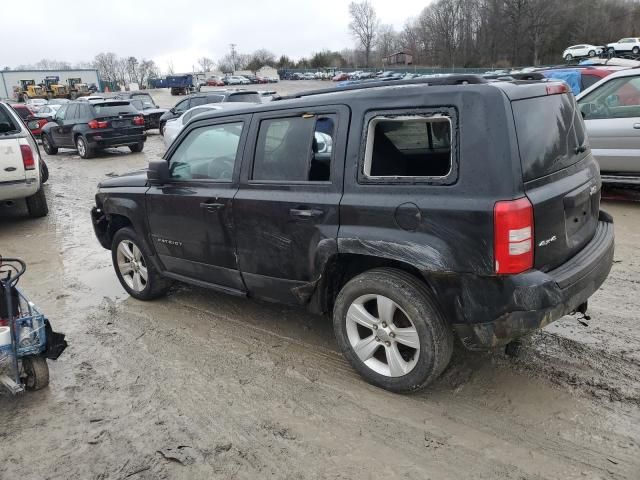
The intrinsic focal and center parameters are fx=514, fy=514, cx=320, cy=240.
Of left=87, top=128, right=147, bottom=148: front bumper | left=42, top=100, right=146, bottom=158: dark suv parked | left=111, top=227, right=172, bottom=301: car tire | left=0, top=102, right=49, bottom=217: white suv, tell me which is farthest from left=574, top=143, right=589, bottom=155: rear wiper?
left=87, top=128, right=147, bottom=148: front bumper

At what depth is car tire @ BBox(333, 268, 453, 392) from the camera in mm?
3002

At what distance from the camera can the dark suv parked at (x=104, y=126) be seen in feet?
51.2

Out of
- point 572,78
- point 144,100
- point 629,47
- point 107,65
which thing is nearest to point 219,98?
point 572,78

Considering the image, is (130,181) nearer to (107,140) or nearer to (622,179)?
(622,179)

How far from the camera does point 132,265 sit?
16.9 ft

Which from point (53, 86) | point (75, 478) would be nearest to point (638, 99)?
point (75, 478)

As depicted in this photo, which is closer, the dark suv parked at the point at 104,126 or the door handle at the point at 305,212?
the door handle at the point at 305,212

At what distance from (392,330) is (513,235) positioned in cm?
96

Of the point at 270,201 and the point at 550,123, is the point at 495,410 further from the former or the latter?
the point at 270,201

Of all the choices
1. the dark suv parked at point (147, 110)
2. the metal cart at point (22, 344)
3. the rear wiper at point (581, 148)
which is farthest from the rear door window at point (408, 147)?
the dark suv parked at point (147, 110)

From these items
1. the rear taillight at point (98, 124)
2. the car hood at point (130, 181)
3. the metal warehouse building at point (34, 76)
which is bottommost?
the car hood at point (130, 181)

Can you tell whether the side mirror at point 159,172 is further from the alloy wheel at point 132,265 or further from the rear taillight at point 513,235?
the rear taillight at point 513,235

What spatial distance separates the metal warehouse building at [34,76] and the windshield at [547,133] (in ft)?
249

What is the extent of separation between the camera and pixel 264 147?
12.3 ft
